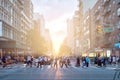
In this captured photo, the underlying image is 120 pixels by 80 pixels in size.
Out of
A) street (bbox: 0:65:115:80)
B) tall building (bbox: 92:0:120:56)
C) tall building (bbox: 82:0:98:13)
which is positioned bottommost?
street (bbox: 0:65:115:80)

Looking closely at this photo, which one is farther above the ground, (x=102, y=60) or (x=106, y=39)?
(x=106, y=39)

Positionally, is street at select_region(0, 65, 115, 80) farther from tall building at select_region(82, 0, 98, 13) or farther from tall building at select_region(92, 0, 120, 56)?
tall building at select_region(82, 0, 98, 13)

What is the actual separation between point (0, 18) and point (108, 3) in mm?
30467

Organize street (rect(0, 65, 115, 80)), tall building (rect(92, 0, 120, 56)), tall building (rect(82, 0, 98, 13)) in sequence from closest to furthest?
street (rect(0, 65, 115, 80)) < tall building (rect(92, 0, 120, 56)) < tall building (rect(82, 0, 98, 13))

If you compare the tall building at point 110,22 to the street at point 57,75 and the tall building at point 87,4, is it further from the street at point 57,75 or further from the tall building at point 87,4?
the tall building at point 87,4

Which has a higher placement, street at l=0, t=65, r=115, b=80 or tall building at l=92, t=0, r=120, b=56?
tall building at l=92, t=0, r=120, b=56

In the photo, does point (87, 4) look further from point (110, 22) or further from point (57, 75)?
point (57, 75)

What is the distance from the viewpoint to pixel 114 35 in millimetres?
76812

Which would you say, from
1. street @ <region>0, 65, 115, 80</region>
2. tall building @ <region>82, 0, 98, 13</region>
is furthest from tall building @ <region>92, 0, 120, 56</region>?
tall building @ <region>82, 0, 98, 13</region>

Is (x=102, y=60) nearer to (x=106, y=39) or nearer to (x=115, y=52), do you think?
(x=115, y=52)

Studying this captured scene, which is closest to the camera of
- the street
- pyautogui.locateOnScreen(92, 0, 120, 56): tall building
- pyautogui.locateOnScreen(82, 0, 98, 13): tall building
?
the street

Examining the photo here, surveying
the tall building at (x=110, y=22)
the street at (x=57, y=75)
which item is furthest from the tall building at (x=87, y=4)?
the street at (x=57, y=75)

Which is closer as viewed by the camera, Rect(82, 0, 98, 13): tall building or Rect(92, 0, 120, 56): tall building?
Rect(92, 0, 120, 56): tall building

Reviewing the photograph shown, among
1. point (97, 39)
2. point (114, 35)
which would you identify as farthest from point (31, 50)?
point (114, 35)
